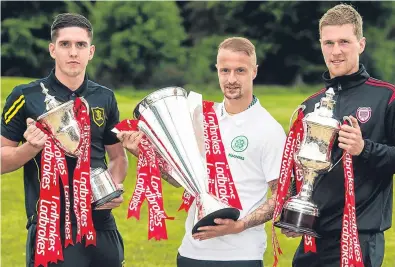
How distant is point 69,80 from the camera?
520 cm

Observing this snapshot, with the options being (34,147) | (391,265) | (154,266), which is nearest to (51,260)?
(34,147)

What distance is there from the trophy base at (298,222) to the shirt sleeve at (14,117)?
165 cm

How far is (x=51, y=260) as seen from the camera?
509 centimetres

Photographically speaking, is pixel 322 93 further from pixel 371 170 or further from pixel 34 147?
pixel 34 147

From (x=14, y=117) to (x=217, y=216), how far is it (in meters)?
1.42

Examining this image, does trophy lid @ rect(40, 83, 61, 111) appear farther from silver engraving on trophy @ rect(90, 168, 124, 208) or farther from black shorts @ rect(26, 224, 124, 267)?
black shorts @ rect(26, 224, 124, 267)

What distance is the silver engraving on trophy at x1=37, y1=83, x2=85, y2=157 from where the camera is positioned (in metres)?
4.85

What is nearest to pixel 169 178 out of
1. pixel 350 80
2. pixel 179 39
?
pixel 350 80

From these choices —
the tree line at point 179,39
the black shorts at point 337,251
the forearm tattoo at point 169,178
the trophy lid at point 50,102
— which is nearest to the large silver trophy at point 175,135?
the forearm tattoo at point 169,178

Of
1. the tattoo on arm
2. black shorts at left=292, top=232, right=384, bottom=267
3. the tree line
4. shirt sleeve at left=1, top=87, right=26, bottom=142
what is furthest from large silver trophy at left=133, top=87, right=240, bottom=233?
the tree line

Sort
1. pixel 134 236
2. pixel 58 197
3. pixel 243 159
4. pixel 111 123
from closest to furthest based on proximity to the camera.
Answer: pixel 243 159 < pixel 58 197 < pixel 111 123 < pixel 134 236

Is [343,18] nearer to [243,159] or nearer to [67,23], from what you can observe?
[243,159]

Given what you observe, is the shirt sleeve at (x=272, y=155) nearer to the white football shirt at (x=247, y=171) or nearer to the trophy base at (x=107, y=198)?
the white football shirt at (x=247, y=171)

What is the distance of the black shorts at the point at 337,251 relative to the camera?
4.91 meters
